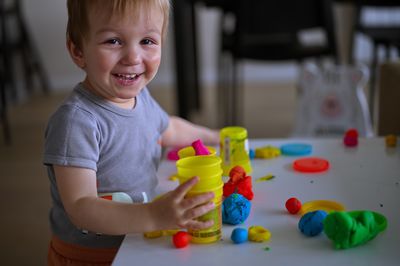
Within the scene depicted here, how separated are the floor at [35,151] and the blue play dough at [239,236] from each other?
119 centimetres

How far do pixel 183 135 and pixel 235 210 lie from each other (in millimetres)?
405

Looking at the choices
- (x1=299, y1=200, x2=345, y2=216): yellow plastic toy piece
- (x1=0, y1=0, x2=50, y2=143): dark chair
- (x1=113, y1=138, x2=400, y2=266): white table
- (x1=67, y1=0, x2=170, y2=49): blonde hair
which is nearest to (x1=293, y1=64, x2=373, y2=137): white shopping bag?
(x1=113, y1=138, x2=400, y2=266): white table

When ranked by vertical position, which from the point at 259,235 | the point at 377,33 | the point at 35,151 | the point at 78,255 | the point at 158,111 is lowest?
the point at 35,151

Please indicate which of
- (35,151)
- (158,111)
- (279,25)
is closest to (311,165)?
(158,111)

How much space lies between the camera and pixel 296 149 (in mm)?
1155

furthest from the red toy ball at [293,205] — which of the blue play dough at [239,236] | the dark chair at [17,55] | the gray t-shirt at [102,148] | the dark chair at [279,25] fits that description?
the dark chair at [17,55]

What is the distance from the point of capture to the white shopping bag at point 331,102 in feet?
6.34

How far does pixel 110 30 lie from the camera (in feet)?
2.77

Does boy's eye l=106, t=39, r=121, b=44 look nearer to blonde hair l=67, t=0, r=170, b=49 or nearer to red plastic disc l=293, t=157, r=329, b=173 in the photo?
blonde hair l=67, t=0, r=170, b=49

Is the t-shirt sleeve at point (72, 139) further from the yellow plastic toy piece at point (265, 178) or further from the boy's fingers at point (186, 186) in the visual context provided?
the yellow plastic toy piece at point (265, 178)

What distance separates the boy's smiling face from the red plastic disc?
0.35 m

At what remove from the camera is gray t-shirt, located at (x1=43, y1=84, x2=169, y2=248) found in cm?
84

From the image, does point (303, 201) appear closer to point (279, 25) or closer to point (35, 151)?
point (279, 25)

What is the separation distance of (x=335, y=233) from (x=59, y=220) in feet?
1.66
